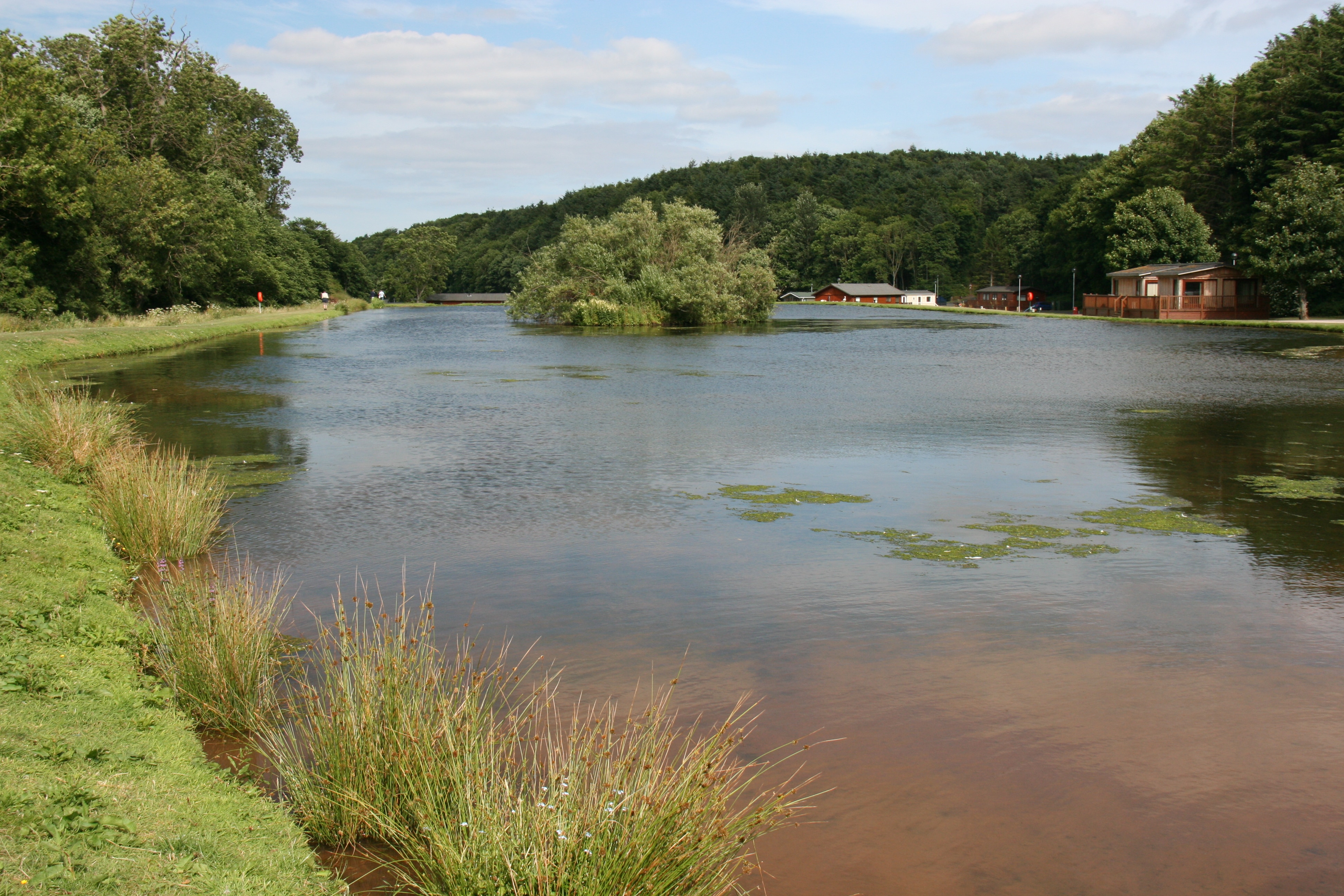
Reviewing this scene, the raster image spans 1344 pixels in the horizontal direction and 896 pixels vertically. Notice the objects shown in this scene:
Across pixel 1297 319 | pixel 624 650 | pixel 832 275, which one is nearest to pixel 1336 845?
pixel 624 650

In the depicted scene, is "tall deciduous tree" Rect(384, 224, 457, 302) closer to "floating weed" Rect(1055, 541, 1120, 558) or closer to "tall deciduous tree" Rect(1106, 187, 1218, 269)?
"tall deciduous tree" Rect(1106, 187, 1218, 269)

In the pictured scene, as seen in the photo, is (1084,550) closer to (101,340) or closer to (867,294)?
(101,340)

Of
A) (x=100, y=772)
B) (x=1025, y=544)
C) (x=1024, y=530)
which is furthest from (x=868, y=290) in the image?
(x=100, y=772)

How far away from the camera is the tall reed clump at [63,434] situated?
1273 centimetres

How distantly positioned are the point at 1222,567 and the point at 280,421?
59.3ft

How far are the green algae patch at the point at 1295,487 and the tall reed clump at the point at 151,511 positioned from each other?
13.5 metres

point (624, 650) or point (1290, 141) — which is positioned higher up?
point (1290, 141)

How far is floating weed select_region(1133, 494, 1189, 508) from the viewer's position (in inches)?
544

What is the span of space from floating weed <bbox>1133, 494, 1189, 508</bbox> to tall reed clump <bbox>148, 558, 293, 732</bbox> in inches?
441

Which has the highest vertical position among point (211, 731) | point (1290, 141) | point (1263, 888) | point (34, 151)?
point (1290, 141)

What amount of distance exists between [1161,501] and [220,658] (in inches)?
472

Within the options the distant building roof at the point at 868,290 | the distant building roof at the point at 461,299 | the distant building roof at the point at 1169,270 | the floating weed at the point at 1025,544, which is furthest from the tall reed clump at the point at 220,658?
the distant building roof at the point at 461,299

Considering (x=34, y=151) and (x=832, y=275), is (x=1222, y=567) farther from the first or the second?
(x=832, y=275)

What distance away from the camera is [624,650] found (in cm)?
842
